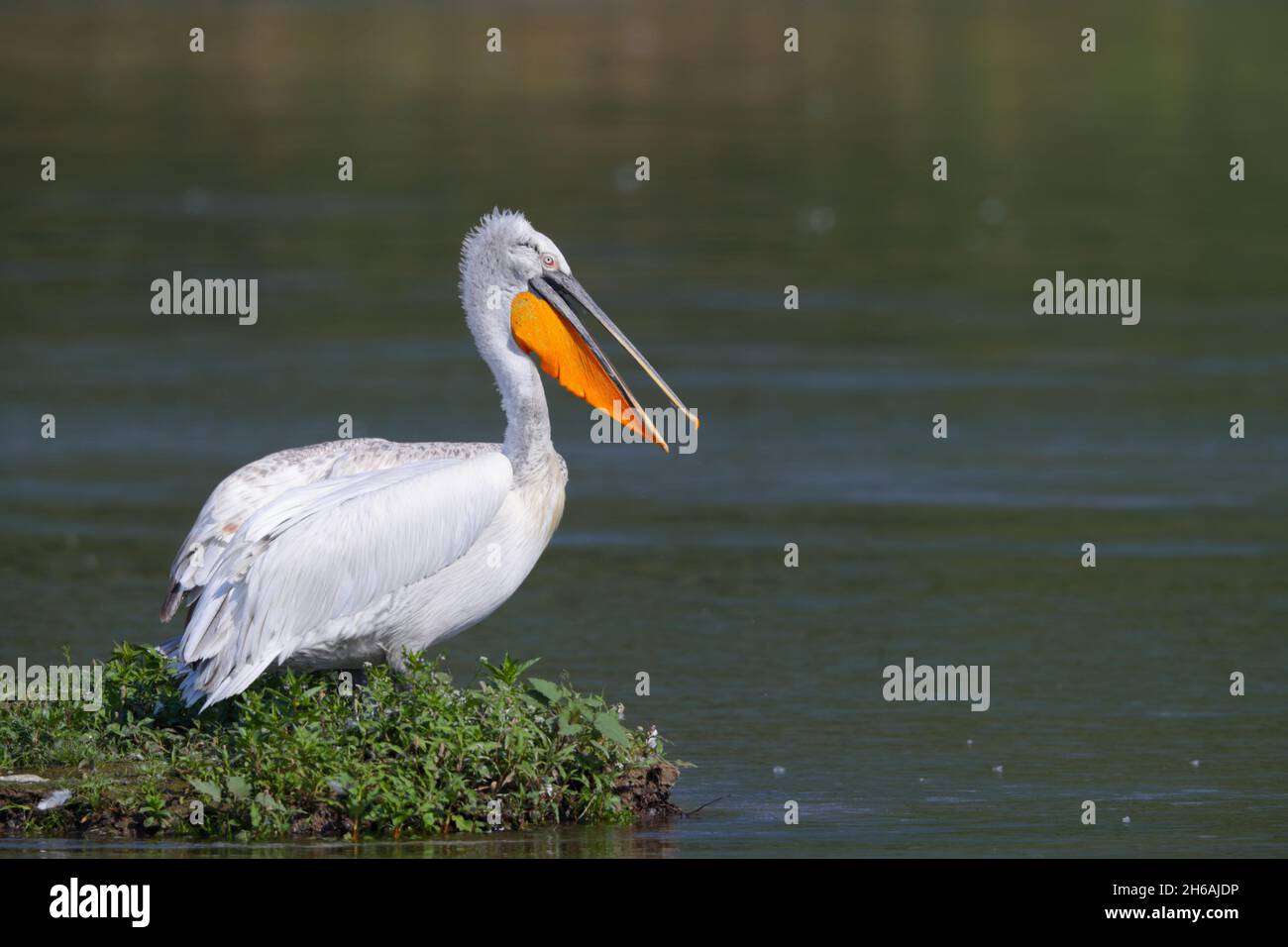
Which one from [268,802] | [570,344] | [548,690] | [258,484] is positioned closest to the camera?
[268,802]

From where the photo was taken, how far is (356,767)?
716cm

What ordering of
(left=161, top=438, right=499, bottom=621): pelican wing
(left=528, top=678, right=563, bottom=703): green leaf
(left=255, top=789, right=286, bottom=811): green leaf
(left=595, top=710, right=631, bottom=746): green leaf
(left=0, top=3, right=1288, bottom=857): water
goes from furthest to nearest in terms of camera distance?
(left=0, top=3, right=1288, bottom=857): water < (left=161, top=438, right=499, bottom=621): pelican wing < (left=528, top=678, right=563, bottom=703): green leaf < (left=595, top=710, right=631, bottom=746): green leaf < (left=255, top=789, right=286, bottom=811): green leaf

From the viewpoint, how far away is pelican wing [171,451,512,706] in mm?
7543

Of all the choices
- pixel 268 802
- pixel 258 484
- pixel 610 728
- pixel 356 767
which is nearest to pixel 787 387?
pixel 258 484

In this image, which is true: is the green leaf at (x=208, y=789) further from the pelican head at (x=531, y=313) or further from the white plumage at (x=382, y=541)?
the pelican head at (x=531, y=313)

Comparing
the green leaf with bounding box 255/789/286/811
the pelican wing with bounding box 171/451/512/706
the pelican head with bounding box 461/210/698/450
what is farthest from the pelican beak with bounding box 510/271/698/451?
the green leaf with bounding box 255/789/286/811

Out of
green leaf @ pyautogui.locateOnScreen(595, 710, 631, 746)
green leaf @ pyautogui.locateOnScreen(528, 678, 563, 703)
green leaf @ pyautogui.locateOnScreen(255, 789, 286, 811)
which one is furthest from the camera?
green leaf @ pyautogui.locateOnScreen(528, 678, 563, 703)

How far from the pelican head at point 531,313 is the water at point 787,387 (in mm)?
1310

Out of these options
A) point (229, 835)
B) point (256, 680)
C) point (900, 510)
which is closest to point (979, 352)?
point (900, 510)

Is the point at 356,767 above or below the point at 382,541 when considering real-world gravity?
below

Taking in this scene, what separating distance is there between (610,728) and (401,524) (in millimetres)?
959

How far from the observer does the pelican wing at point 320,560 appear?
7.54 m

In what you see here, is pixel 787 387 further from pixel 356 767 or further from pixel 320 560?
pixel 356 767

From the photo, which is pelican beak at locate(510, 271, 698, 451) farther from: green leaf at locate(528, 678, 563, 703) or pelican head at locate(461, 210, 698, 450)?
green leaf at locate(528, 678, 563, 703)
